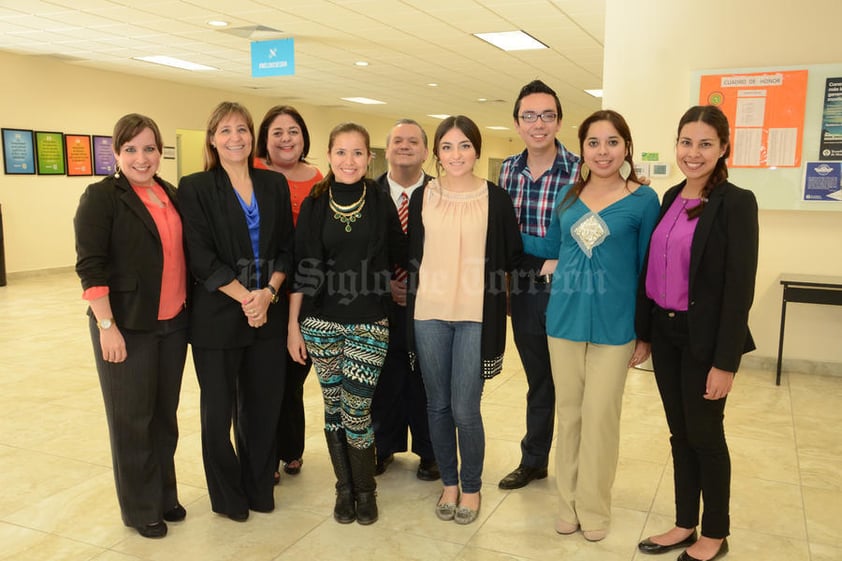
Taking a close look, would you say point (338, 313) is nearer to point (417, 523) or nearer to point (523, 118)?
point (417, 523)

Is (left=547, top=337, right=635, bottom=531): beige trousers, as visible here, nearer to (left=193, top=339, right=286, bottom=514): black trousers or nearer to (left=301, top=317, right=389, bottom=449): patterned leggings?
(left=301, top=317, right=389, bottom=449): patterned leggings

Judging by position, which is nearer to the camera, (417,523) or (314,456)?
(417,523)

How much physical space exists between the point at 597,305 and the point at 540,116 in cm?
87

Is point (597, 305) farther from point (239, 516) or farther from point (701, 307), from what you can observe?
point (239, 516)

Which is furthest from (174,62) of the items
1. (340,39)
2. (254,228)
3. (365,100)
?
(254,228)

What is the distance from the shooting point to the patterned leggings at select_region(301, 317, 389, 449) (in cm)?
262

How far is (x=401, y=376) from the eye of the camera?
3.20 metres

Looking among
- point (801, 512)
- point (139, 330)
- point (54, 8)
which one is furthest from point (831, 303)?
point (54, 8)

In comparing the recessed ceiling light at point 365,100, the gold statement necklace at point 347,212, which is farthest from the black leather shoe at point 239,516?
the recessed ceiling light at point 365,100

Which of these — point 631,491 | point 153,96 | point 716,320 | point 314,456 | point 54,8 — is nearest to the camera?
point 716,320

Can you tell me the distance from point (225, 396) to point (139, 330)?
42 cm

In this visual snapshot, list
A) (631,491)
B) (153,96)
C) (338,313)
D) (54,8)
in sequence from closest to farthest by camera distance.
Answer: (338,313) < (631,491) < (54,8) < (153,96)

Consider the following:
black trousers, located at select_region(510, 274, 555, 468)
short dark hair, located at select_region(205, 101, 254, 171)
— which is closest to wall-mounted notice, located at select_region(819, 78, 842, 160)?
black trousers, located at select_region(510, 274, 555, 468)

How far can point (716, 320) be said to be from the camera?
2189mm
